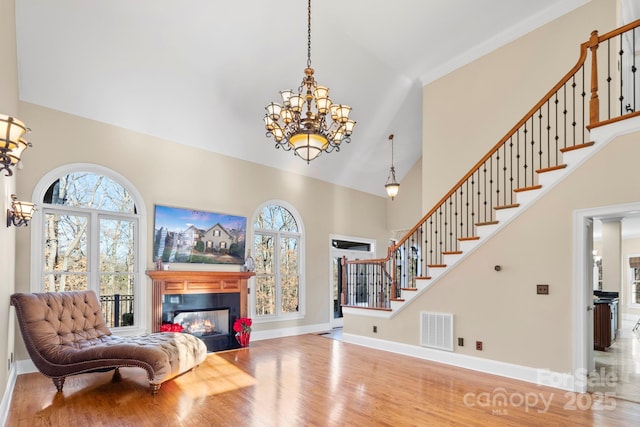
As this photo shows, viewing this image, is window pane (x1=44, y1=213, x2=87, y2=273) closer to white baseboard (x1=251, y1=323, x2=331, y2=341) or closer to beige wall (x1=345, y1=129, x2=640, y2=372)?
white baseboard (x1=251, y1=323, x2=331, y2=341)

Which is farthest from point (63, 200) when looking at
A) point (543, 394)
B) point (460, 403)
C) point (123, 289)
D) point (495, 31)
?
point (495, 31)

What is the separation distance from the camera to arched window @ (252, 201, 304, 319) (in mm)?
7871

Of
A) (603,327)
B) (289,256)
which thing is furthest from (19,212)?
(603,327)

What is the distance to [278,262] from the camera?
820cm

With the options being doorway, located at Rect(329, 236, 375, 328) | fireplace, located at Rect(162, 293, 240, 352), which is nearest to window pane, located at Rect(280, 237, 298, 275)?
doorway, located at Rect(329, 236, 375, 328)

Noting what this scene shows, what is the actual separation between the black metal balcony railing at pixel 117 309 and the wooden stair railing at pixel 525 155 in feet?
12.7

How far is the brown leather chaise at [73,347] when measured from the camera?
4008mm

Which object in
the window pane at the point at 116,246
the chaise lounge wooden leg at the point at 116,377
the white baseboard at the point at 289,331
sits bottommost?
the white baseboard at the point at 289,331

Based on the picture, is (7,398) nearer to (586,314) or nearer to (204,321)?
(204,321)

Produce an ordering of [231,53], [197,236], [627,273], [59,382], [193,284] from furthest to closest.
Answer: [627,273]
[197,236]
[193,284]
[231,53]
[59,382]

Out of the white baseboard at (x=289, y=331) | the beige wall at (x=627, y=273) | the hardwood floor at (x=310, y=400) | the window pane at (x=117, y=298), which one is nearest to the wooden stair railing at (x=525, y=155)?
the white baseboard at (x=289, y=331)

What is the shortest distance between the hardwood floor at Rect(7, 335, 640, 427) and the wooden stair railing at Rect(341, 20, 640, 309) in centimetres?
188

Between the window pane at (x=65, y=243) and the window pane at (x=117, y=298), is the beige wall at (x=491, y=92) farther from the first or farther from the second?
the window pane at (x=65, y=243)

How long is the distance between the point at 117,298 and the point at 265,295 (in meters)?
2.92
